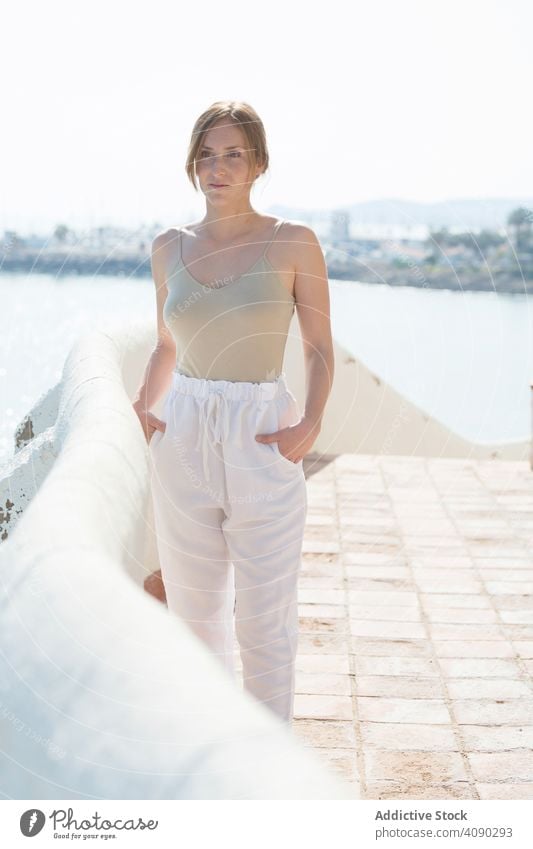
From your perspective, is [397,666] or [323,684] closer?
[323,684]

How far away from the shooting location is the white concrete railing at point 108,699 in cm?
96

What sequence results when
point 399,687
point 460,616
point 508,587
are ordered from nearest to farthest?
point 399,687 < point 460,616 < point 508,587

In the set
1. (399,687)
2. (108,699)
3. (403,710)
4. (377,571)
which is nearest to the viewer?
(108,699)

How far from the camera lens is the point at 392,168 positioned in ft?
7.64

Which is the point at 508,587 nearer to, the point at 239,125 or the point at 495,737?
the point at 495,737

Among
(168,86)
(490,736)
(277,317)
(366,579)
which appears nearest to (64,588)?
(277,317)

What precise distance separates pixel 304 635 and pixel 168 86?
147 cm

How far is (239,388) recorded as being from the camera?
171cm

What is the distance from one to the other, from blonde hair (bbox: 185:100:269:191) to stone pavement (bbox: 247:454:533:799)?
1.20 meters

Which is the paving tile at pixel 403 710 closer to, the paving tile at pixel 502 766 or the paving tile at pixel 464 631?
the paving tile at pixel 502 766

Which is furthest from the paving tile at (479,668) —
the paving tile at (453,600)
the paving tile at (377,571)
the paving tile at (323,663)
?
the paving tile at (377,571)

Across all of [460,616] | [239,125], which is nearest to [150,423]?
[239,125]

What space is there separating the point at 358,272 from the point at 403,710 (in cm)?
106

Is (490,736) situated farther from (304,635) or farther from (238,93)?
(238,93)
